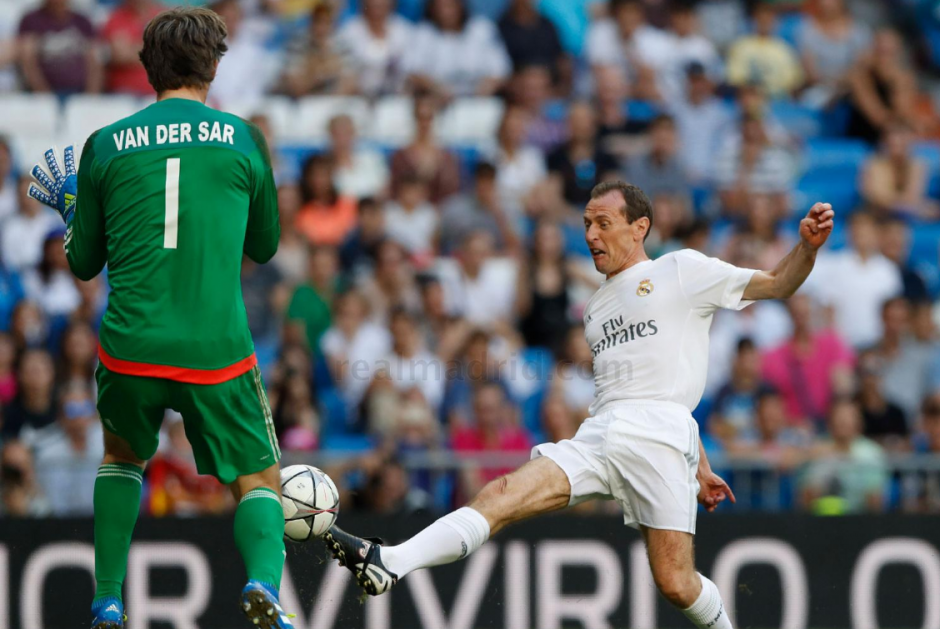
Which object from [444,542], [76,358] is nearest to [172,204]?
[444,542]

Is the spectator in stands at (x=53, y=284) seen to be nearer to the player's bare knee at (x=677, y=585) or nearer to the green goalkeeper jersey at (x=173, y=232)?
the green goalkeeper jersey at (x=173, y=232)

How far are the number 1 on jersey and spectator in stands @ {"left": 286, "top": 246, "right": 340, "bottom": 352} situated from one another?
5.99 metres

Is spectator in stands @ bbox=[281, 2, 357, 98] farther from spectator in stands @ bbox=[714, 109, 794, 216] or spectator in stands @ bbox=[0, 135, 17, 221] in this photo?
spectator in stands @ bbox=[714, 109, 794, 216]

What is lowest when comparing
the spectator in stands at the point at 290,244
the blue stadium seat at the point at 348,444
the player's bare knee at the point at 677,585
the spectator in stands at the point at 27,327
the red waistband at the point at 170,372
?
the player's bare knee at the point at 677,585

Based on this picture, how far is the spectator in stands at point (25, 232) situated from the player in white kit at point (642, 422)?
6.65m

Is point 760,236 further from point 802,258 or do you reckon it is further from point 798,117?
point 802,258

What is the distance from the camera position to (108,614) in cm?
561

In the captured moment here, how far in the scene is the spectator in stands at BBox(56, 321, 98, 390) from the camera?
421 inches

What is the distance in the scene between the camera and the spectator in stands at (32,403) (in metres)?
10.6

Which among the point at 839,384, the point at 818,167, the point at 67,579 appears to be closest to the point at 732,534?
the point at 839,384

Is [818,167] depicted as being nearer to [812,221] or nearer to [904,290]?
[904,290]

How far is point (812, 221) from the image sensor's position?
19.9 ft

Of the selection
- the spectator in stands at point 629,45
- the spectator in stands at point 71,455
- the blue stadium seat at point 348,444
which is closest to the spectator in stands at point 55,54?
the spectator in stands at point 71,455

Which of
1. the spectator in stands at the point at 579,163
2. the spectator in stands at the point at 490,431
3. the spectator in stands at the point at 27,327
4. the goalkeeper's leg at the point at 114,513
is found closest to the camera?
the goalkeeper's leg at the point at 114,513
